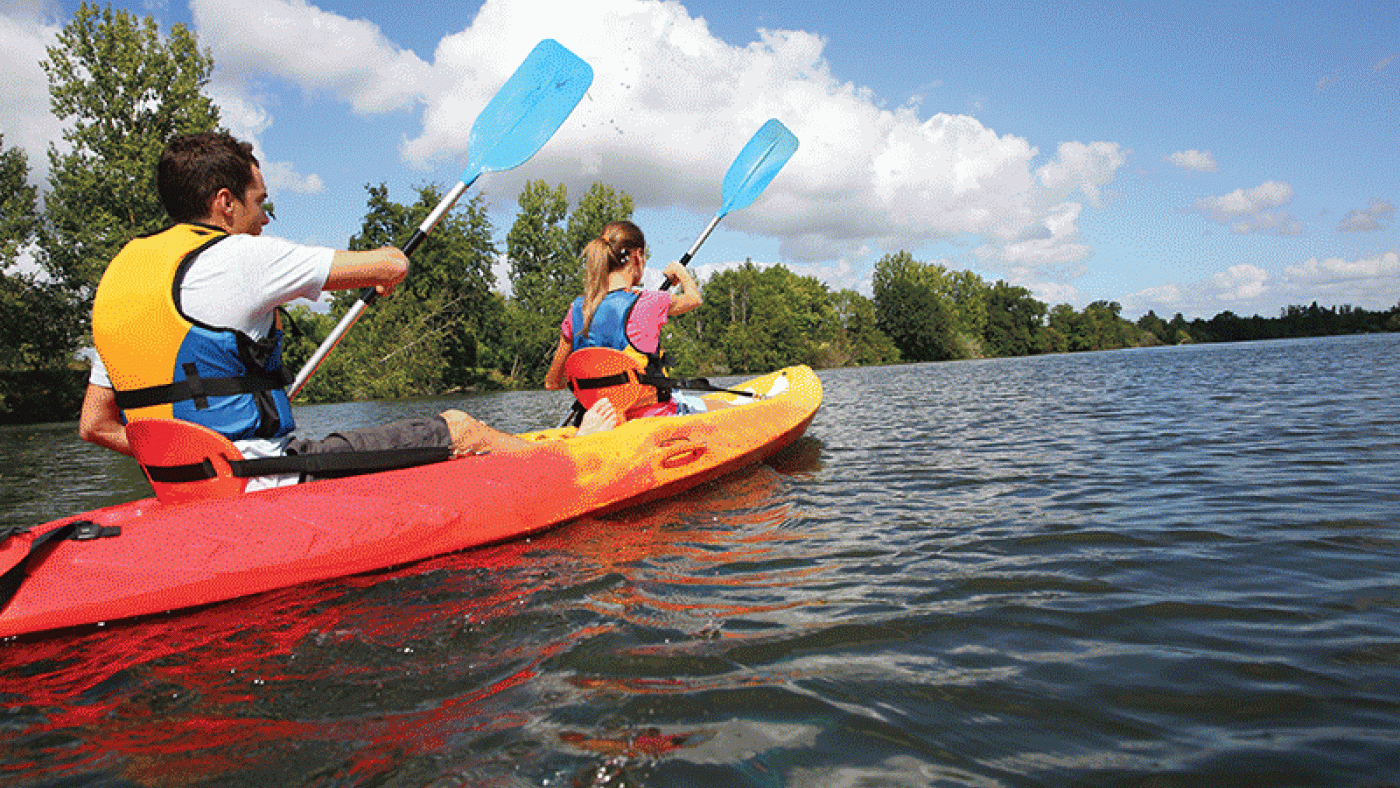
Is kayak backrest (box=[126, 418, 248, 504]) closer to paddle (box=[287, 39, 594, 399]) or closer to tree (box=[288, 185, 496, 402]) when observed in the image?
paddle (box=[287, 39, 594, 399])

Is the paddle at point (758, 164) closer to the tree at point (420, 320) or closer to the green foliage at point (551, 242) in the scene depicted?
the tree at point (420, 320)

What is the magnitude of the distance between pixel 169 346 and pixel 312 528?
827 millimetres

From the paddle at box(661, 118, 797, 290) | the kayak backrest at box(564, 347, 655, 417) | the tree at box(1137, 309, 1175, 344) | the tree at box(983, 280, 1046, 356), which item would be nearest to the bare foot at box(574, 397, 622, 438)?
the kayak backrest at box(564, 347, 655, 417)

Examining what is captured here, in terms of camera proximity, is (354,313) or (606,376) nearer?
(354,313)

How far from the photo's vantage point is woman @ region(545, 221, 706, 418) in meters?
4.56

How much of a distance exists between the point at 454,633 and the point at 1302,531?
10.7 ft

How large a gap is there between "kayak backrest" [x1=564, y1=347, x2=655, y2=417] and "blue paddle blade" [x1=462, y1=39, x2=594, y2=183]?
1.69 meters

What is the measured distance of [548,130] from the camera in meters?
5.31

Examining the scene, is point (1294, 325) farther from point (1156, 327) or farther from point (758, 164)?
point (758, 164)

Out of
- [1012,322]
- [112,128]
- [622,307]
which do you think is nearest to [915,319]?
[1012,322]

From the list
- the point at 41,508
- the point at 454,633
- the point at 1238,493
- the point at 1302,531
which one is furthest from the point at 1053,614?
the point at 41,508

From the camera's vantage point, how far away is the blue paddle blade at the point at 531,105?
5.26 metres

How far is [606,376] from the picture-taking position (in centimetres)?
458

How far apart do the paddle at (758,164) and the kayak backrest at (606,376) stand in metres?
3.56
